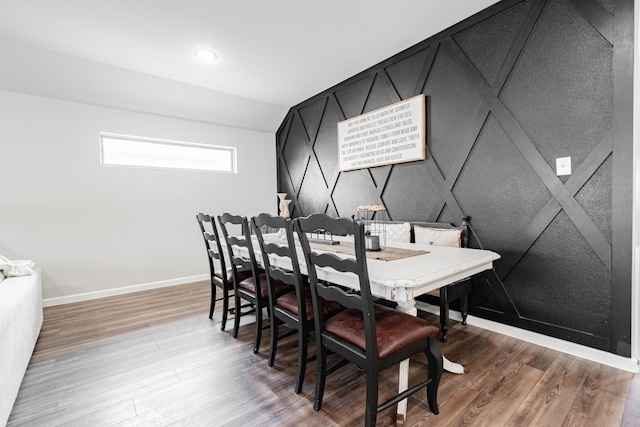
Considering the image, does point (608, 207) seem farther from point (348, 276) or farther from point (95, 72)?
point (95, 72)

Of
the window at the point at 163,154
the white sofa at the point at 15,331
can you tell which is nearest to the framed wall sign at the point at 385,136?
the window at the point at 163,154

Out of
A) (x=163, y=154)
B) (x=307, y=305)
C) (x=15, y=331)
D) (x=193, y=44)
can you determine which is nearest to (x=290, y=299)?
(x=307, y=305)

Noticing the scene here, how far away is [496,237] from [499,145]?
75cm

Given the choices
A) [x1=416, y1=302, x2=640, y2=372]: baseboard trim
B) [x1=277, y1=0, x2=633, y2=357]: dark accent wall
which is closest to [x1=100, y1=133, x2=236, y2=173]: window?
[x1=277, y1=0, x2=633, y2=357]: dark accent wall

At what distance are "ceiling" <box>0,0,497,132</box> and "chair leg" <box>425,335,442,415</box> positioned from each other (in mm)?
2489

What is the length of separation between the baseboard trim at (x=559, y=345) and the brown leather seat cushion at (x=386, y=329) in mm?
1331

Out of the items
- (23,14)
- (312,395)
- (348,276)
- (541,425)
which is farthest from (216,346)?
(23,14)

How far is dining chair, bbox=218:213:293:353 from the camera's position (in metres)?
2.13

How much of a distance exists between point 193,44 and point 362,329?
9.65 ft

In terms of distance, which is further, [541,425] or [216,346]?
[216,346]

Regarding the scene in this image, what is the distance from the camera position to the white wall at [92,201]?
319cm

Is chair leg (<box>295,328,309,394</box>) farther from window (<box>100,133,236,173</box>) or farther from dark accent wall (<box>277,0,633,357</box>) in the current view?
window (<box>100,133,236,173</box>)

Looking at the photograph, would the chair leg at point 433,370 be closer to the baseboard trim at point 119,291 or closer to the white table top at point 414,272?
the white table top at point 414,272

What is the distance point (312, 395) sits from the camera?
168cm
